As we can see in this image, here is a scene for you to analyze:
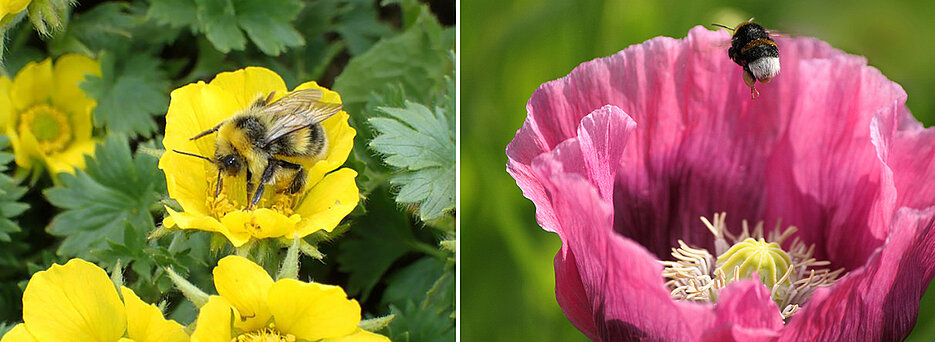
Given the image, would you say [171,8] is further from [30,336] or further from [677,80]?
[677,80]

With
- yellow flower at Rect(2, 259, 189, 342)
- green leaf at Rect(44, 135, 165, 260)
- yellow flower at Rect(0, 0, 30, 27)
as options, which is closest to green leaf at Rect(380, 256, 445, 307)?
green leaf at Rect(44, 135, 165, 260)

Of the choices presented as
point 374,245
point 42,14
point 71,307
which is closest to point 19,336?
point 71,307

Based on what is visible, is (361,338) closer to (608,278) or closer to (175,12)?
(608,278)

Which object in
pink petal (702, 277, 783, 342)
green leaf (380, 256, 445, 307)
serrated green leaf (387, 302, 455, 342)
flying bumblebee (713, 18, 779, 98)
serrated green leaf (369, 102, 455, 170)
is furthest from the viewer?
green leaf (380, 256, 445, 307)

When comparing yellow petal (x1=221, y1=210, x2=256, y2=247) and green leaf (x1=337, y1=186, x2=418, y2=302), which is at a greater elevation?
yellow petal (x1=221, y1=210, x2=256, y2=247)

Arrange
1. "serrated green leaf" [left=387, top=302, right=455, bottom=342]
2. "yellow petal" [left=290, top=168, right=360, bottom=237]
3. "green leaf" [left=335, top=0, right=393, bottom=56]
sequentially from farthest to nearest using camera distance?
"green leaf" [left=335, top=0, right=393, bottom=56] → "serrated green leaf" [left=387, top=302, right=455, bottom=342] → "yellow petal" [left=290, top=168, right=360, bottom=237]

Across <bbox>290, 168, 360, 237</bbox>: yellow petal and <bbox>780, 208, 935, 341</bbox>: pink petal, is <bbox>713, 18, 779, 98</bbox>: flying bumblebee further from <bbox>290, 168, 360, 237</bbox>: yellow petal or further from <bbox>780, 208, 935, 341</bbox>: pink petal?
<bbox>290, 168, 360, 237</bbox>: yellow petal
